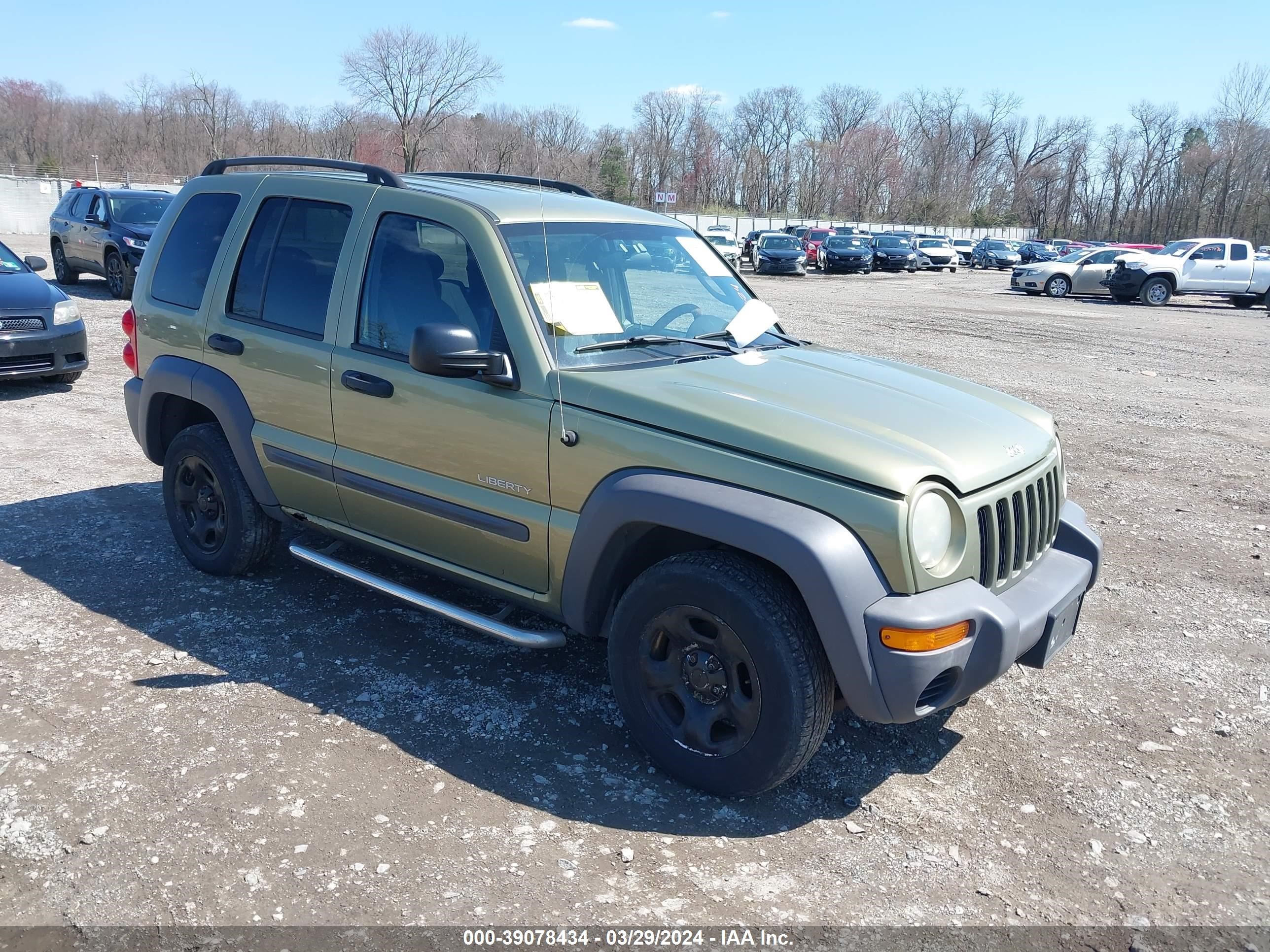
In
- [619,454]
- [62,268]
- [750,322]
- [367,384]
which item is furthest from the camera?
[62,268]

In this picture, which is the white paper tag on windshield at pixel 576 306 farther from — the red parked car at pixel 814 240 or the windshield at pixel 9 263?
the red parked car at pixel 814 240

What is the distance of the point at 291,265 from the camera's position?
14.8 feet

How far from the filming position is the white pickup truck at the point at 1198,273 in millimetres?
26969

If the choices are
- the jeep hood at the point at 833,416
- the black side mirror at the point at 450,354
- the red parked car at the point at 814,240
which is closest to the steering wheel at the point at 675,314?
the jeep hood at the point at 833,416

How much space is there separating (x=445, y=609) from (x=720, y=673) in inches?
46.3

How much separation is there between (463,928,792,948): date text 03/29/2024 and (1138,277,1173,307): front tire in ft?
93.4

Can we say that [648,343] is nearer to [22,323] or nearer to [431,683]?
[431,683]

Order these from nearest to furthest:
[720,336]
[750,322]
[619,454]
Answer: [619,454] → [720,336] → [750,322]

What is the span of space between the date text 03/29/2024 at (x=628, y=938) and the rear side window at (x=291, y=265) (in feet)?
8.71

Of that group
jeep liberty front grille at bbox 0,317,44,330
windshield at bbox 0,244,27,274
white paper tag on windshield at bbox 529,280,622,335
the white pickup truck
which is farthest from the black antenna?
the white pickup truck

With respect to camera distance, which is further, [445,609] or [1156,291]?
[1156,291]

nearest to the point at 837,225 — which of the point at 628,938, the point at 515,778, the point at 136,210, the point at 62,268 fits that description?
the point at 62,268

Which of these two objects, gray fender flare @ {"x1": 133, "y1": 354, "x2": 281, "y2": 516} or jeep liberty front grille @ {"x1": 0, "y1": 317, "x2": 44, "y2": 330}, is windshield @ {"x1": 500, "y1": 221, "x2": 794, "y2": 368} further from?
jeep liberty front grille @ {"x1": 0, "y1": 317, "x2": 44, "y2": 330}

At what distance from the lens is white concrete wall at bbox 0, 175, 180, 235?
42125 millimetres
